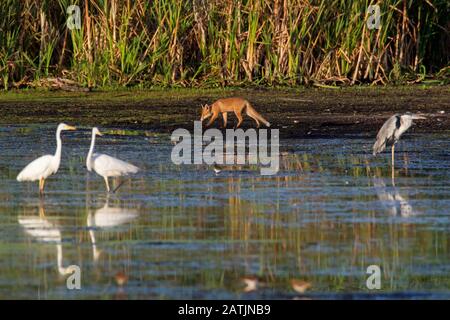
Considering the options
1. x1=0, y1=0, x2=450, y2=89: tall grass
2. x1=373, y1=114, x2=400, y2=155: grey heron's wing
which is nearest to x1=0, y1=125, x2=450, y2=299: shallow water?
x1=373, y1=114, x2=400, y2=155: grey heron's wing

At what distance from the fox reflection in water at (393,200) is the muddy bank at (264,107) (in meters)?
4.29

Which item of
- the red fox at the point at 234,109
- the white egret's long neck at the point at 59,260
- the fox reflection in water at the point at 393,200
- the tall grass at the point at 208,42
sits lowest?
the white egret's long neck at the point at 59,260

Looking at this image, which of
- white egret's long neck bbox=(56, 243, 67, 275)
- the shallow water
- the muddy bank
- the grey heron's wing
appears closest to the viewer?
the shallow water

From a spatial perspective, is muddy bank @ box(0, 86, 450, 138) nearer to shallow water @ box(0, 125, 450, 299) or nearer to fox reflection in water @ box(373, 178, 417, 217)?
shallow water @ box(0, 125, 450, 299)

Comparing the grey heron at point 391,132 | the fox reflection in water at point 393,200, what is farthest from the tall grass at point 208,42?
the fox reflection in water at point 393,200

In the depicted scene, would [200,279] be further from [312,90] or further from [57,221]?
[312,90]

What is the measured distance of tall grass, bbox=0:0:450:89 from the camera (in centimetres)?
1892

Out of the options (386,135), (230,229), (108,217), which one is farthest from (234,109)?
(230,229)

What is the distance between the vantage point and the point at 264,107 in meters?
17.4

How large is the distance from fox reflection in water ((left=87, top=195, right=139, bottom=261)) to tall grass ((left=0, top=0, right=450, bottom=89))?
9461 millimetres

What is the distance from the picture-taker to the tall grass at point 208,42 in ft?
62.1

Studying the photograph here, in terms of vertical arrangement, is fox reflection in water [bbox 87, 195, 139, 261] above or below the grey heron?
below

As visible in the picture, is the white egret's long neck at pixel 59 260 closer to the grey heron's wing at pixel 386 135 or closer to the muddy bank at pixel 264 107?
the grey heron's wing at pixel 386 135
